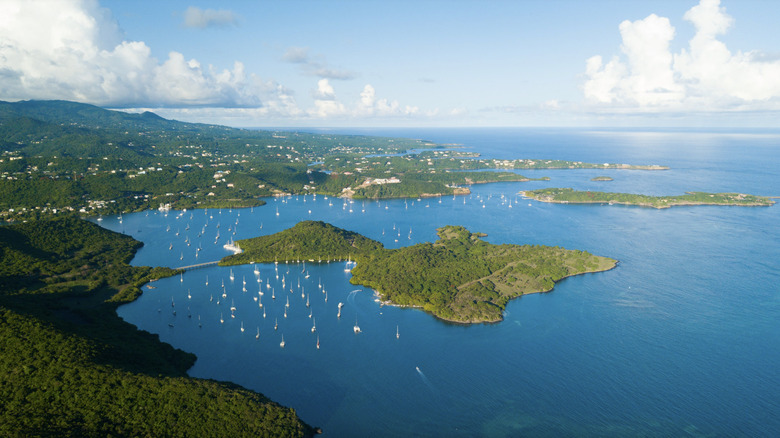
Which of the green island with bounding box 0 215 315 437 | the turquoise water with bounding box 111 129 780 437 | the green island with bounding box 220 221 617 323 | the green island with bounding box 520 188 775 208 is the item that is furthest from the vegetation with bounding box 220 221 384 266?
the green island with bounding box 520 188 775 208

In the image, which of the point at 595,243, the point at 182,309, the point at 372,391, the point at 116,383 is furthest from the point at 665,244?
the point at 116,383

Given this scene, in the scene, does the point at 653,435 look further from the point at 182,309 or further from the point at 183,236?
the point at 183,236

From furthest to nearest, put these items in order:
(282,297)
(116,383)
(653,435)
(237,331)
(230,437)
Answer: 1. (282,297)
2. (237,331)
3. (653,435)
4. (116,383)
5. (230,437)

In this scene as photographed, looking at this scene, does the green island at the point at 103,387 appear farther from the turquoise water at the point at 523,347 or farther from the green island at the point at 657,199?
the green island at the point at 657,199

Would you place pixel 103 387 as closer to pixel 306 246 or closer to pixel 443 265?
pixel 306 246

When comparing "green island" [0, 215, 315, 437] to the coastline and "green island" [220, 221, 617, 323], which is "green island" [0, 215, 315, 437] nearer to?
Answer: "green island" [220, 221, 617, 323]

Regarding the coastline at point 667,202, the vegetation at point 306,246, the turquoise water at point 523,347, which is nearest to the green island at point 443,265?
the vegetation at point 306,246
